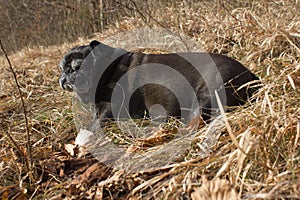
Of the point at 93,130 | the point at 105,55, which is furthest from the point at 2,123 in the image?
the point at 105,55

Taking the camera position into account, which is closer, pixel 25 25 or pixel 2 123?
pixel 2 123

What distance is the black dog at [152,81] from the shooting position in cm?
287

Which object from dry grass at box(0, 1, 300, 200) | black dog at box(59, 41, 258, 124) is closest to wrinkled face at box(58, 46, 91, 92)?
black dog at box(59, 41, 258, 124)

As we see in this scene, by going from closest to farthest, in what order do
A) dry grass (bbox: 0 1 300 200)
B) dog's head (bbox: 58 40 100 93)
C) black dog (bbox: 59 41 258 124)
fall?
dry grass (bbox: 0 1 300 200) → black dog (bbox: 59 41 258 124) → dog's head (bbox: 58 40 100 93)

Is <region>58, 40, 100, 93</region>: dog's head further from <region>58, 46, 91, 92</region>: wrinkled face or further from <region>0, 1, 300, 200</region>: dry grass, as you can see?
<region>0, 1, 300, 200</region>: dry grass

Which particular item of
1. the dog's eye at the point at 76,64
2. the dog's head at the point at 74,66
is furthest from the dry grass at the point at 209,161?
the dog's eye at the point at 76,64

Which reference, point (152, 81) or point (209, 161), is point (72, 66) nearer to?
point (152, 81)

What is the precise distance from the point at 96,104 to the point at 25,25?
8377 millimetres

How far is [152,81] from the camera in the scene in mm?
3258

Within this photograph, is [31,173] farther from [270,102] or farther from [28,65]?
[28,65]

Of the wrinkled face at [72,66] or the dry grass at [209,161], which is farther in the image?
the wrinkled face at [72,66]

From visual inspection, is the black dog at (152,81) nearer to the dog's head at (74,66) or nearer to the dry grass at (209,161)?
the dog's head at (74,66)

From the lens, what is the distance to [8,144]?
265 centimetres

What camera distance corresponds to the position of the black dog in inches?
113
